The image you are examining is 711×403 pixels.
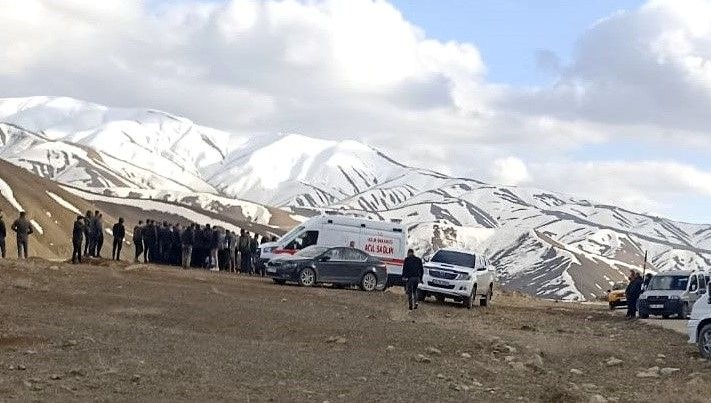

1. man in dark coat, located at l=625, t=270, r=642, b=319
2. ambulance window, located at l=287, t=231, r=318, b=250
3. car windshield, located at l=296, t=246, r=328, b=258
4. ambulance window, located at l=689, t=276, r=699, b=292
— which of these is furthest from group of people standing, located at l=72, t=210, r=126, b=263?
ambulance window, located at l=689, t=276, r=699, b=292

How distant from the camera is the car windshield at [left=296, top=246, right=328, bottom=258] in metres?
36.2

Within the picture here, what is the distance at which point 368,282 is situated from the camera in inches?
1444

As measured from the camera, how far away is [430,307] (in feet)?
100.0

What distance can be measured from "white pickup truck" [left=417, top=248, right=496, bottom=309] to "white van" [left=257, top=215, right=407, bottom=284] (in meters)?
5.92

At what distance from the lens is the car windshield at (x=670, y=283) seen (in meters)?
37.6

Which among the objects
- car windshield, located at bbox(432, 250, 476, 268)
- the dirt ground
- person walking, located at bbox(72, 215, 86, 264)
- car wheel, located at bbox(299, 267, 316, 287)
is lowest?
the dirt ground

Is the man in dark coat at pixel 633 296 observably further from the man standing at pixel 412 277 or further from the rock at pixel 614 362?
the rock at pixel 614 362

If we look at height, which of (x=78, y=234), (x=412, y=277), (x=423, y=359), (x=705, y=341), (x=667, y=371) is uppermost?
(x=78, y=234)

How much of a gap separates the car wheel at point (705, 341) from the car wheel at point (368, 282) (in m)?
17.6

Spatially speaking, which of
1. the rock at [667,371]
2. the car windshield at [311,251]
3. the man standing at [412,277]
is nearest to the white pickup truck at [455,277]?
the man standing at [412,277]

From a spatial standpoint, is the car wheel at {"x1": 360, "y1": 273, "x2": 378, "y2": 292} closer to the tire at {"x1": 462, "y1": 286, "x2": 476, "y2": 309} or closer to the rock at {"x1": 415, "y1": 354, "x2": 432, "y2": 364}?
the tire at {"x1": 462, "y1": 286, "x2": 476, "y2": 309}

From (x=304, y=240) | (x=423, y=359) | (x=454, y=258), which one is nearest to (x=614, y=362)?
(x=423, y=359)

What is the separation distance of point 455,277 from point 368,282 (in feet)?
17.5

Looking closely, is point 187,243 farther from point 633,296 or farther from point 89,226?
point 633,296
